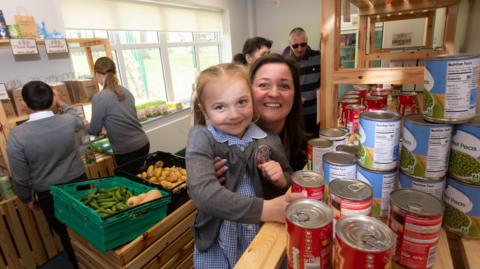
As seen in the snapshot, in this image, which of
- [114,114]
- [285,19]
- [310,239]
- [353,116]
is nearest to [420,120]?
[310,239]

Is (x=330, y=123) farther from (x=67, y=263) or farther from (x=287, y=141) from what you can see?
(x=67, y=263)

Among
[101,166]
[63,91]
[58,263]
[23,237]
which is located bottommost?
[58,263]

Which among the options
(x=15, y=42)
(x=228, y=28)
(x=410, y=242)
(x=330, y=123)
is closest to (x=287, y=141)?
(x=330, y=123)

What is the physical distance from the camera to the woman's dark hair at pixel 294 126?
1166 millimetres

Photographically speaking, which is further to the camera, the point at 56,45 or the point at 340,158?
the point at 56,45

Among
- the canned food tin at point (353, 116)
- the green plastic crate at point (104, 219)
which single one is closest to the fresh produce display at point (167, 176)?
the green plastic crate at point (104, 219)

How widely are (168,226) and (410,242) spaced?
139cm

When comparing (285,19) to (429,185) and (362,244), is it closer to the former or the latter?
(429,185)

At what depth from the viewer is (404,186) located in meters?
0.64

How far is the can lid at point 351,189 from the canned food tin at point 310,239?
2.1 inches

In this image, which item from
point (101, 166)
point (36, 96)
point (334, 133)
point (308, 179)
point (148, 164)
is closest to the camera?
point (308, 179)

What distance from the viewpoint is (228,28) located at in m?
5.16

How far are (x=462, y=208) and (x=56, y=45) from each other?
280 cm

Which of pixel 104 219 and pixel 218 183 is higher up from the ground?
pixel 218 183
